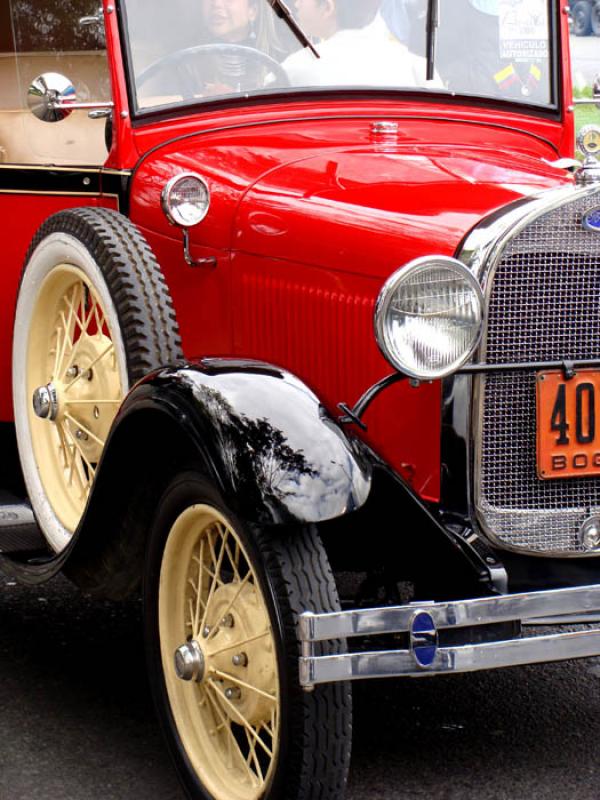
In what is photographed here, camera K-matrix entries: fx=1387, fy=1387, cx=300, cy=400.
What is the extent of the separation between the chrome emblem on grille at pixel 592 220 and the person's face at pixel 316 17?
1.24 m

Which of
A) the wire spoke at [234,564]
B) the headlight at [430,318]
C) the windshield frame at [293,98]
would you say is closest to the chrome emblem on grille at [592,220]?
the headlight at [430,318]

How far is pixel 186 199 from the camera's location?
3.51 meters

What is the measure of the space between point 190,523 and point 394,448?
1.67ft

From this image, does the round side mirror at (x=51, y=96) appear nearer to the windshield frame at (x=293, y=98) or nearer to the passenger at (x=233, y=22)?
the windshield frame at (x=293, y=98)

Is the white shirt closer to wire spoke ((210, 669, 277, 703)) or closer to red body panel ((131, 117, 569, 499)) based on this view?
red body panel ((131, 117, 569, 499))

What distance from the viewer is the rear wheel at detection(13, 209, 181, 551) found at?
10.7ft

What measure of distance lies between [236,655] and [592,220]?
121cm

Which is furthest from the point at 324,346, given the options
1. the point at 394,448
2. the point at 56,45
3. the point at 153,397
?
the point at 56,45

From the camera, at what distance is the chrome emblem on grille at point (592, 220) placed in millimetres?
3008

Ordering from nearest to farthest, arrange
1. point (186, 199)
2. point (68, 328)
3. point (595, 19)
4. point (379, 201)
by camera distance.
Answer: point (379, 201)
point (186, 199)
point (68, 328)
point (595, 19)

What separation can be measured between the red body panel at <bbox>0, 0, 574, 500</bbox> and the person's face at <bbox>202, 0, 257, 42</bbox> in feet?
0.66

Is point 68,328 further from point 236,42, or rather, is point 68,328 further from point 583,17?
point 583,17

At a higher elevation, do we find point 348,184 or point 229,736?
point 348,184

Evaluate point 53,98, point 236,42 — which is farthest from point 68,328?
point 236,42
